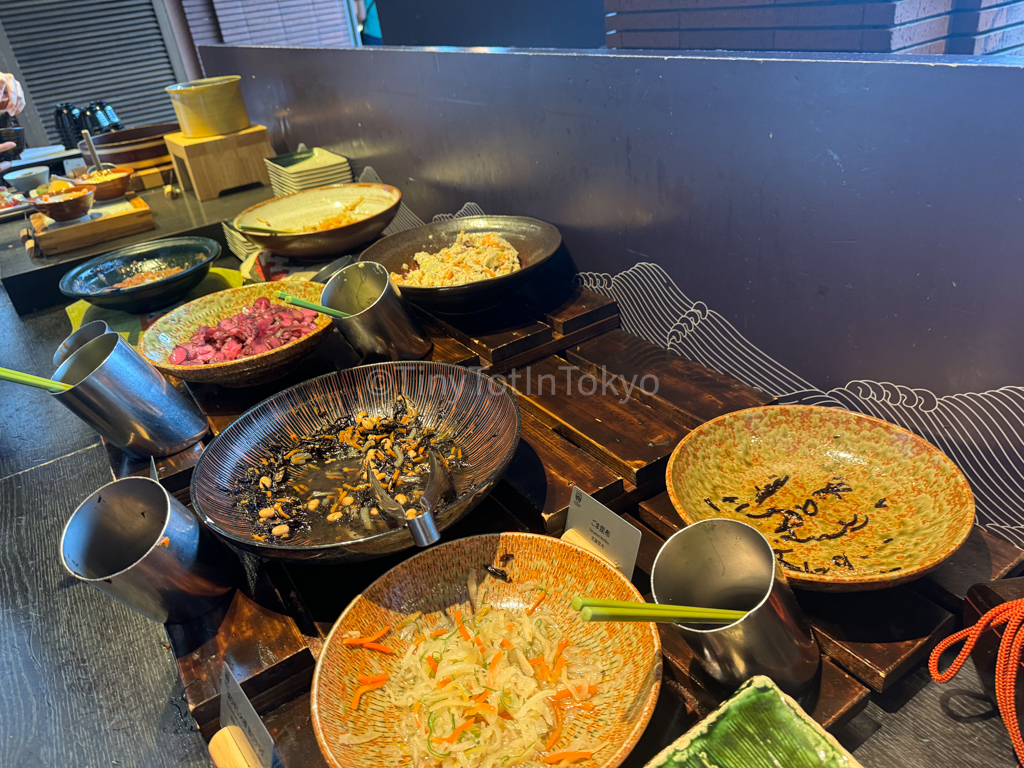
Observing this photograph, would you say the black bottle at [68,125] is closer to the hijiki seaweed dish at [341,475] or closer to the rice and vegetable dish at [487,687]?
the hijiki seaweed dish at [341,475]

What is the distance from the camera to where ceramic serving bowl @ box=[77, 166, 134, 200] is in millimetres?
3572

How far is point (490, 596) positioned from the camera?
3.76 ft

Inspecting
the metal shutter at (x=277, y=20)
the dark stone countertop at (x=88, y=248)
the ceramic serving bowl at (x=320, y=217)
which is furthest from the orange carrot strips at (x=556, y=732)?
the metal shutter at (x=277, y=20)

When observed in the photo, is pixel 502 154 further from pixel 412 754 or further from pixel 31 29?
pixel 31 29

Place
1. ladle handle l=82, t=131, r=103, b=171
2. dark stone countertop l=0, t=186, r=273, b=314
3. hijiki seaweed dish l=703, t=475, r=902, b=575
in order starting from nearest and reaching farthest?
hijiki seaweed dish l=703, t=475, r=902, b=575
dark stone countertop l=0, t=186, r=273, b=314
ladle handle l=82, t=131, r=103, b=171

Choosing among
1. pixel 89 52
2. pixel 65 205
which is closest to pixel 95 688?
pixel 65 205

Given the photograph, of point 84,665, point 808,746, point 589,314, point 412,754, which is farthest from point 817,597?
point 84,665

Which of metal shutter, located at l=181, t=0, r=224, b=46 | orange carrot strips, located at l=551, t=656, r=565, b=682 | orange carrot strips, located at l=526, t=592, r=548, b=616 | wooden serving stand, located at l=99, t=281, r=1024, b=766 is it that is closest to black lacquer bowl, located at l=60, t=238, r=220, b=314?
wooden serving stand, located at l=99, t=281, r=1024, b=766

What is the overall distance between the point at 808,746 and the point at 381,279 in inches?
56.3

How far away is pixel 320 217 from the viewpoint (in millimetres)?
2773

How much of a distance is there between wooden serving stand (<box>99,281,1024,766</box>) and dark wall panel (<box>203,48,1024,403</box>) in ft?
0.75

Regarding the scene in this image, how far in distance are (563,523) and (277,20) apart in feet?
22.0

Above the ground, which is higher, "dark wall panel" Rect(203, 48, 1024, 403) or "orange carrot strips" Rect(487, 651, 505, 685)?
"dark wall panel" Rect(203, 48, 1024, 403)

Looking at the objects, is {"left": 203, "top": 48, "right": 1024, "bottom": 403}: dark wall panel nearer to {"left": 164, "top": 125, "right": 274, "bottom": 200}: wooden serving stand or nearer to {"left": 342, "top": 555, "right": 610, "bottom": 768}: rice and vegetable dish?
{"left": 342, "top": 555, "right": 610, "bottom": 768}: rice and vegetable dish
